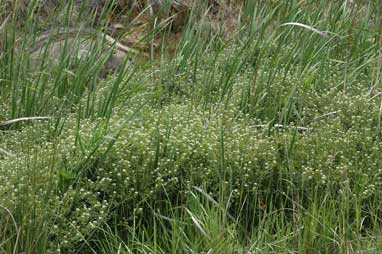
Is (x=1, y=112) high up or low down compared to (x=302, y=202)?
down

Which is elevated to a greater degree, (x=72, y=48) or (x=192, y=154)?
(x=192, y=154)

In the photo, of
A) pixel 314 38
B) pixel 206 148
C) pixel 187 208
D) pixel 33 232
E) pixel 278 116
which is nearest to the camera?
pixel 33 232

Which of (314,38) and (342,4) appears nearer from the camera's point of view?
(314,38)

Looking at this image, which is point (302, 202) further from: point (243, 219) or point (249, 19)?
point (249, 19)

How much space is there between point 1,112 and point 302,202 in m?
1.63

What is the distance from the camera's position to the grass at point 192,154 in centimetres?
378

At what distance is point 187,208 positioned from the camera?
13.0ft

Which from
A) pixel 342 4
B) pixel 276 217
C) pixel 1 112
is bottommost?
pixel 1 112

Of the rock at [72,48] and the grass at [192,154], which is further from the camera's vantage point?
the rock at [72,48]

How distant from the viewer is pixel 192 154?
13.8 feet

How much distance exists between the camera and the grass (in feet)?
12.4

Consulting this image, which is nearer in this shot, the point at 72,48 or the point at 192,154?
the point at 192,154

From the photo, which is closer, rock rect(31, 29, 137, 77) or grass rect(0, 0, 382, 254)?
grass rect(0, 0, 382, 254)

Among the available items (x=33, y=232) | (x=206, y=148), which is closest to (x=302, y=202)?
(x=206, y=148)
